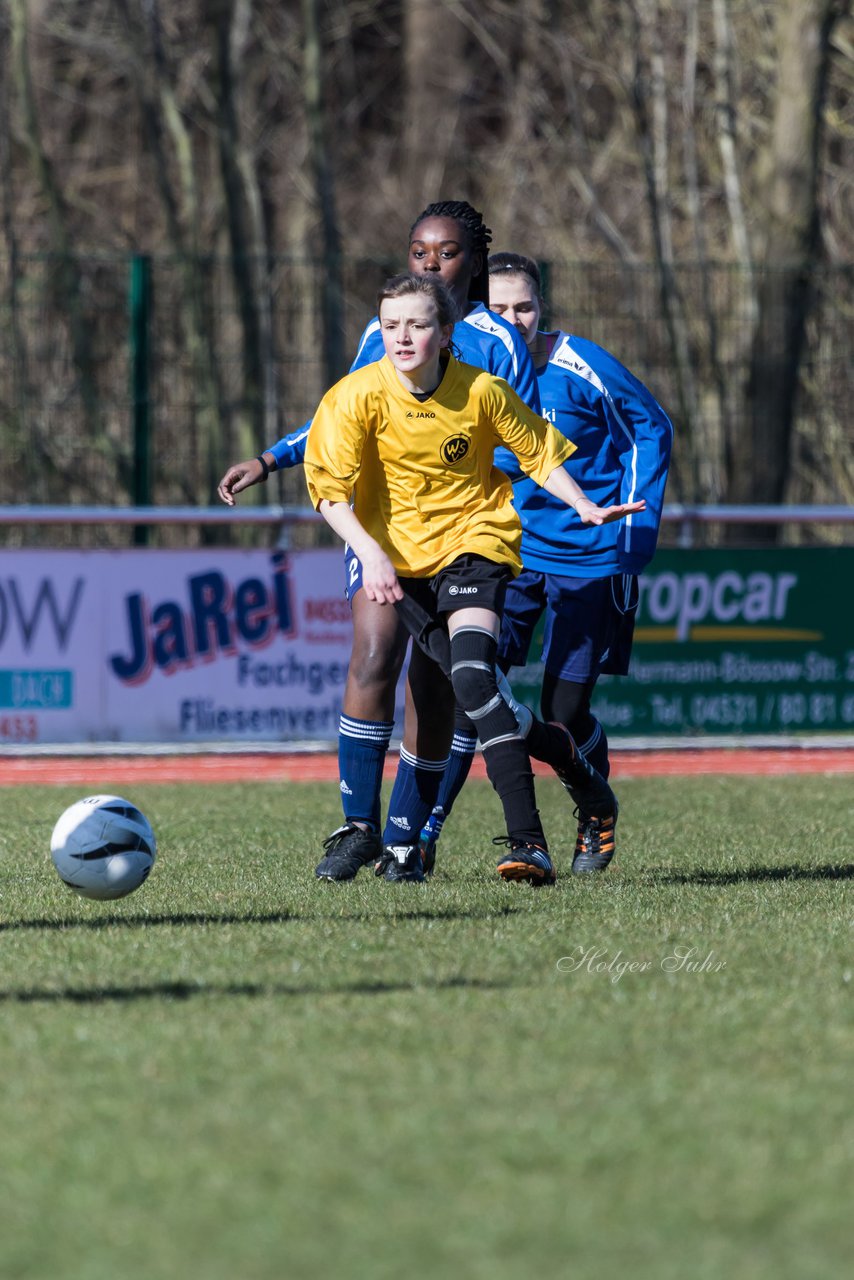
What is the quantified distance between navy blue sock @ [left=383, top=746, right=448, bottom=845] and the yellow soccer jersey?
2.31ft

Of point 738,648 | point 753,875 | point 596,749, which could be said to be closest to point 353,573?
point 596,749

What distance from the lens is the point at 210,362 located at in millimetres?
14484

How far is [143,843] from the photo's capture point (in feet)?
19.9

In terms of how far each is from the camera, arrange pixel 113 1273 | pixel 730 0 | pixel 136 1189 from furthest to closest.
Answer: pixel 730 0 → pixel 136 1189 → pixel 113 1273

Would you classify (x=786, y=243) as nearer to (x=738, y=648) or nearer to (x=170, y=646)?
(x=738, y=648)

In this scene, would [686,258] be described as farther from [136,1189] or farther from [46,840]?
[136,1189]

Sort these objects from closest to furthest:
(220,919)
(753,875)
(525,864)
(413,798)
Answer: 1. (220,919)
2. (525,864)
3. (413,798)
4. (753,875)

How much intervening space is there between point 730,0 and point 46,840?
55.0 feet

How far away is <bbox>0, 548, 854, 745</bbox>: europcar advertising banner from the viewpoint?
1227cm

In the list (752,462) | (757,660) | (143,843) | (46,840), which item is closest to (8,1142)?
(143,843)

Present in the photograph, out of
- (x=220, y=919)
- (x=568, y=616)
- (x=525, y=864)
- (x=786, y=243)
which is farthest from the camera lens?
(x=786, y=243)

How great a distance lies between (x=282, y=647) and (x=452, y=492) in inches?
244

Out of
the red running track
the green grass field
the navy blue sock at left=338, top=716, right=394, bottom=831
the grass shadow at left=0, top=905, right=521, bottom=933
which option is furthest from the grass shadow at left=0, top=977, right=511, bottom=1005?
the red running track

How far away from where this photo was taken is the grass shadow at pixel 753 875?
6.76 m
